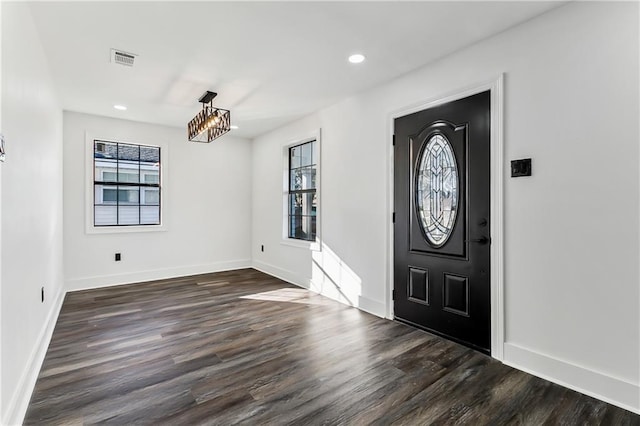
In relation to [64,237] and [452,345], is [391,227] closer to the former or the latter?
[452,345]

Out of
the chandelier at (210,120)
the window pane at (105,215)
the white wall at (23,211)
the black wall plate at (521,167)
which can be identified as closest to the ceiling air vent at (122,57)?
the white wall at (23,211)

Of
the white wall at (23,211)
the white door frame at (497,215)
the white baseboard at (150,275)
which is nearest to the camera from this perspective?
the white wall at (23,211)

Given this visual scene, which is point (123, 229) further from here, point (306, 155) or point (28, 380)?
point (28, 380)

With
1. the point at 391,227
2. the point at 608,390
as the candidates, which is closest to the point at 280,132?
the point at 391,227

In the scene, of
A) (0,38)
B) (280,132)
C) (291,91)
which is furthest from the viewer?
(280,132)

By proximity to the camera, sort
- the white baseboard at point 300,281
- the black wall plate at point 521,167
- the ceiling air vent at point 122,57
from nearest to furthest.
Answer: the black wall plate at point 521,167, the ceiling air vent at point 122,57, the white baseboard at point 300,281

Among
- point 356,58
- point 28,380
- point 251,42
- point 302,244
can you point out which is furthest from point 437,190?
point 28,380

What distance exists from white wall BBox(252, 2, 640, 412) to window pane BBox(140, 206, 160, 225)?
450 cm

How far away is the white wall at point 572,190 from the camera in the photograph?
1.91 m

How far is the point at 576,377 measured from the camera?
2096 mm

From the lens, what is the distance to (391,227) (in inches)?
132

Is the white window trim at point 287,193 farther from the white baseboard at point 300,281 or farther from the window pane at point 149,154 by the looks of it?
the window pane at point 149,154

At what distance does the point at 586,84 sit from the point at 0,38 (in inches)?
129

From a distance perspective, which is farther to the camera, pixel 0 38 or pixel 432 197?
pixel 432 197
